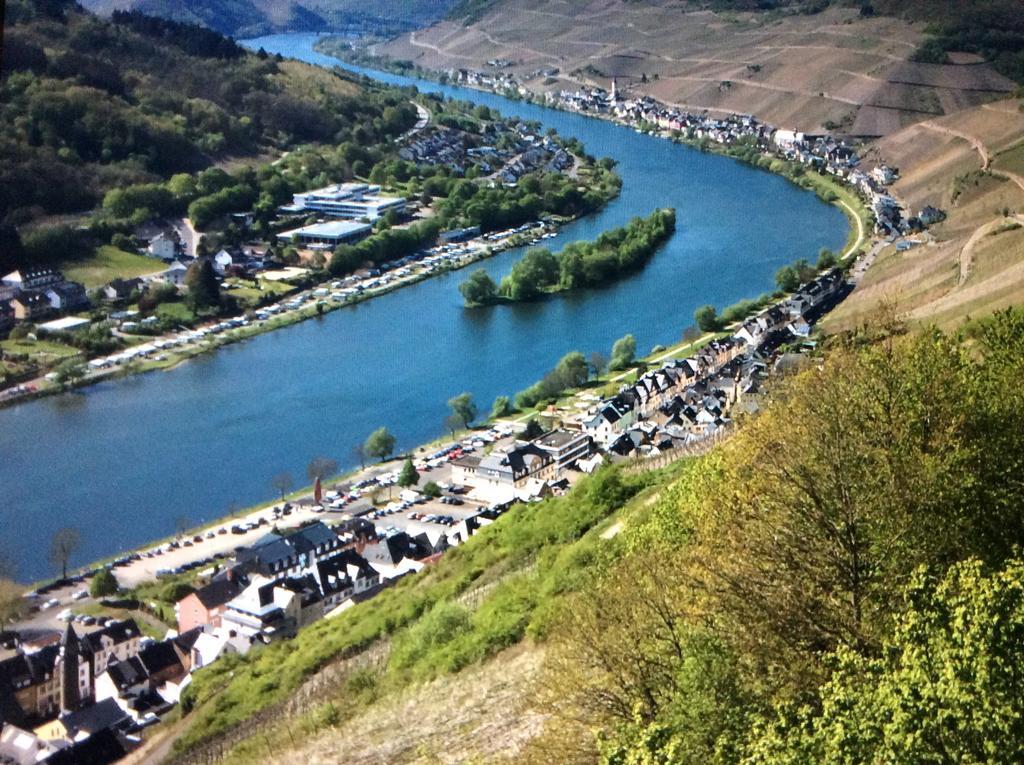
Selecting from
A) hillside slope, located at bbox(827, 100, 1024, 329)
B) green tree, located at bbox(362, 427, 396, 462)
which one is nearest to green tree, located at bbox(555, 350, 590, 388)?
green tree, located at bbox(362, 427, 396, 462)

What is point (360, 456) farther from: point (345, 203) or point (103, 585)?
point (345, 203)

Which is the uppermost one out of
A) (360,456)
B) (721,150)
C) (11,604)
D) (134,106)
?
(134,106)

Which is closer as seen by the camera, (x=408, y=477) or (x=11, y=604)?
A: (x=11, y=604)

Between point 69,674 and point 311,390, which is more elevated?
point 69,674

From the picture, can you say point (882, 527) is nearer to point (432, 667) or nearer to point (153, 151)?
point (432, 667)

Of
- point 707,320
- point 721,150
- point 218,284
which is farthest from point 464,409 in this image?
point 721,150

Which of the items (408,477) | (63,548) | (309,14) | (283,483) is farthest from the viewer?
(309,14)
